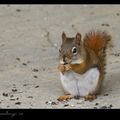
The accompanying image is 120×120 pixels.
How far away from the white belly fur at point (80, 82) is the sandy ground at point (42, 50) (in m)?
0.08

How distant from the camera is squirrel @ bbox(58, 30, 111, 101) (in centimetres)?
473

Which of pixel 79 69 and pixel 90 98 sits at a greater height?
pixel 79 69

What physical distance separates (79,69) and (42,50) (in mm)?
1903

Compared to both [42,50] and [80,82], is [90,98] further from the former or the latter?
[42,50]

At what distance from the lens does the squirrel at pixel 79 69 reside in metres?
4.73

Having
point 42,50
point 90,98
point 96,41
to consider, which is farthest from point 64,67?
point 42,50

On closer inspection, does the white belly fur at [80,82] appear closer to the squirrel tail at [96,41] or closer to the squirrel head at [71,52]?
the squirrel head at [71,52]

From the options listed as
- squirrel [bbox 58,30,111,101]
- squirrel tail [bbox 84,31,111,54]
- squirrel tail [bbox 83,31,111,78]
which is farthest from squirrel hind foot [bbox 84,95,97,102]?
squirrel tail [bbox 84,31,111,54]

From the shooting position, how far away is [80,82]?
481cm

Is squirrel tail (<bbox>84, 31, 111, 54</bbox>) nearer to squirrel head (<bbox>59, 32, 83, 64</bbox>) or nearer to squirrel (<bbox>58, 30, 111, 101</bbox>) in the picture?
squirrel (<bbox>58, 30, 111, 101</bbox>)

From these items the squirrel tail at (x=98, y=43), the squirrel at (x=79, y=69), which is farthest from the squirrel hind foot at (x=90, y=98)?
the squirrel tail at (x=98, y=43)

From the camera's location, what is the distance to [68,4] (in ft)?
29.4

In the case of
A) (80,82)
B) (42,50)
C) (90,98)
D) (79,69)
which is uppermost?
(79,69)
